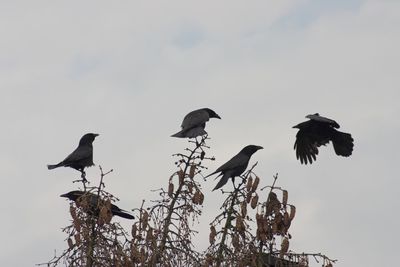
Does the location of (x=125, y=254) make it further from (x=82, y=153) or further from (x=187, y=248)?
(x=82, y=153)

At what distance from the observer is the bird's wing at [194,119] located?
14850 mm

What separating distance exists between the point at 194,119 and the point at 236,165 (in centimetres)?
132

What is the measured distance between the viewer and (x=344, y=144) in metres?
19.2

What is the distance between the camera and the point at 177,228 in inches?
458

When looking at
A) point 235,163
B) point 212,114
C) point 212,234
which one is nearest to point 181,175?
point 212,234

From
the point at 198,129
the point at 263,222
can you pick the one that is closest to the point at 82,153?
the point at 198,129

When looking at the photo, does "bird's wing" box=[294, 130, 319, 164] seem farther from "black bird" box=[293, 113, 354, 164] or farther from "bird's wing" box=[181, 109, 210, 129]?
"bird's wing" box=[181, 109, 210, 129]

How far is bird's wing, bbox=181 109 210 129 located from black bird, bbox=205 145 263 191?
0.90m

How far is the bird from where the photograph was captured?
50.1 ft

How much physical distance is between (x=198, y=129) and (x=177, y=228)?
10.5ft

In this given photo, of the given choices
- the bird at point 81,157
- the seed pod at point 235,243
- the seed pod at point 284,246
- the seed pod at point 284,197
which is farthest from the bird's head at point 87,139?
the seed pod at point 284,246

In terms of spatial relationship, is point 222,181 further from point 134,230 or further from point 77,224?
point 77,224

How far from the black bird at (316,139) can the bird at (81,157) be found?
5.22 meters

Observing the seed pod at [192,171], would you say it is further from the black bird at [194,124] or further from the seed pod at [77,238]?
the black bird at [194,124]
